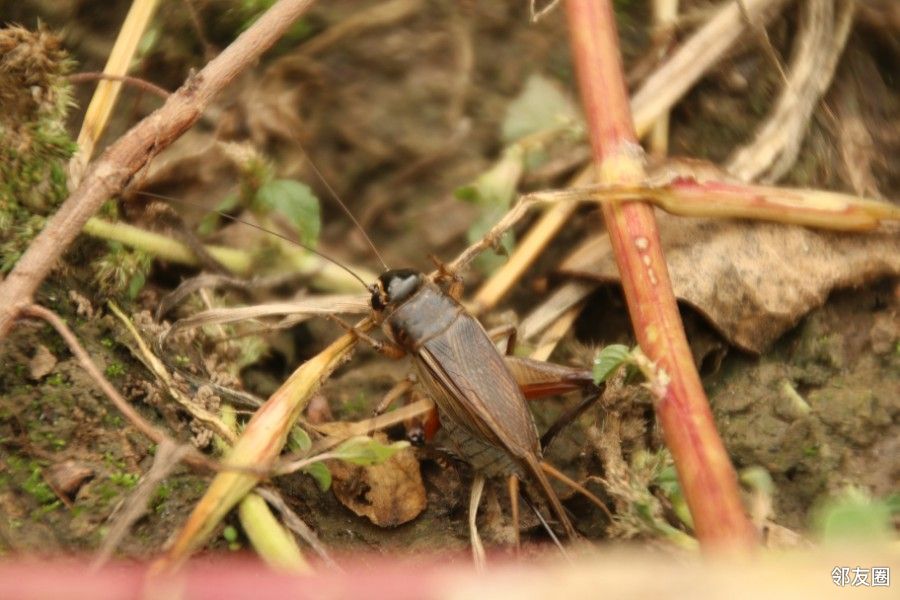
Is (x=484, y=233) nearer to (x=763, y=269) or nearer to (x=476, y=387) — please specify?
(x=476, y=387)

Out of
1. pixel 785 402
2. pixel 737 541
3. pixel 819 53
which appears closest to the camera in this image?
pixel 737 541

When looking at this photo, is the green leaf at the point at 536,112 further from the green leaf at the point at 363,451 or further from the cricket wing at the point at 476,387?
the green leaf at the point at 363,451

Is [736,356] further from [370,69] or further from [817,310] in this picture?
[370,69]

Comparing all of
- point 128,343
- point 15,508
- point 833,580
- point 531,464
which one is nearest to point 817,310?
point 531,464

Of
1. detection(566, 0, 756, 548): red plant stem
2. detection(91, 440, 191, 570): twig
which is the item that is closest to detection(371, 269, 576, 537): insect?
detection(566, 0, 756, 548): red plant stem

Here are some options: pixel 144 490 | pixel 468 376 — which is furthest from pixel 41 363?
pixel 468 376

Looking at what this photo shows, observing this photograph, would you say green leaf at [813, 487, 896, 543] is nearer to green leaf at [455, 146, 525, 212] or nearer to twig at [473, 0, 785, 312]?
twig at [473, 0, 785, 312]
